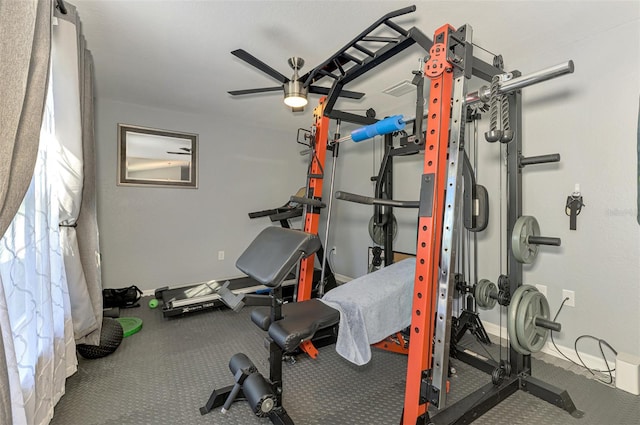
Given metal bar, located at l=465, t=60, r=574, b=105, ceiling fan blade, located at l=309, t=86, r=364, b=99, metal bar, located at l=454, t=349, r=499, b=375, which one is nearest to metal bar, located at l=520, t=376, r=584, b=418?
metal bar, located at l=454, t=349, r=499, b=375

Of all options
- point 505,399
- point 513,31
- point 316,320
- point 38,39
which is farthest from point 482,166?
point 38,39

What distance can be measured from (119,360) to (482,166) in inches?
131

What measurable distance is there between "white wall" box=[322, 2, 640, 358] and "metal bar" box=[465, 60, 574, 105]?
74 centimetres

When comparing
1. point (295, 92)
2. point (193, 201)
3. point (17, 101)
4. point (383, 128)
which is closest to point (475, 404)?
point (383, 128)

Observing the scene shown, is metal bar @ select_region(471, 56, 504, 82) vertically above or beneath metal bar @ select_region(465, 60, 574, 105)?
above

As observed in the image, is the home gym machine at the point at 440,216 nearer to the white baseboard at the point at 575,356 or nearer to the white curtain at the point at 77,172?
the white baseboard at the point at 575,356

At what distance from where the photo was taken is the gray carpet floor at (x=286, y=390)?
5.03 feet

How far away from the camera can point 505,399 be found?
1.67m

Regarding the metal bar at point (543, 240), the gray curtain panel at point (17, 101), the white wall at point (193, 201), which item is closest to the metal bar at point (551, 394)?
the metal bar at point (543, 240)

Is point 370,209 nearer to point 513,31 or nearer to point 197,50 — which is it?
point 513,31

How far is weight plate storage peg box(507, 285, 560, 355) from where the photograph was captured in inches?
59.0

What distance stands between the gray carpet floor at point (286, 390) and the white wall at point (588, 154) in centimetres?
54

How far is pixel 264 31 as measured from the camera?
1927mm

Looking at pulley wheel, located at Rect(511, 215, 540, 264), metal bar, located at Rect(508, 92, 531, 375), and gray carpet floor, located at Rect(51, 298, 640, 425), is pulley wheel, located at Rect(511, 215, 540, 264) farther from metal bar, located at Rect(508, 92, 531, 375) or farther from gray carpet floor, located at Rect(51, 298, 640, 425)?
gray carpet floor, located at Rect(51, 298, 640, 425)
